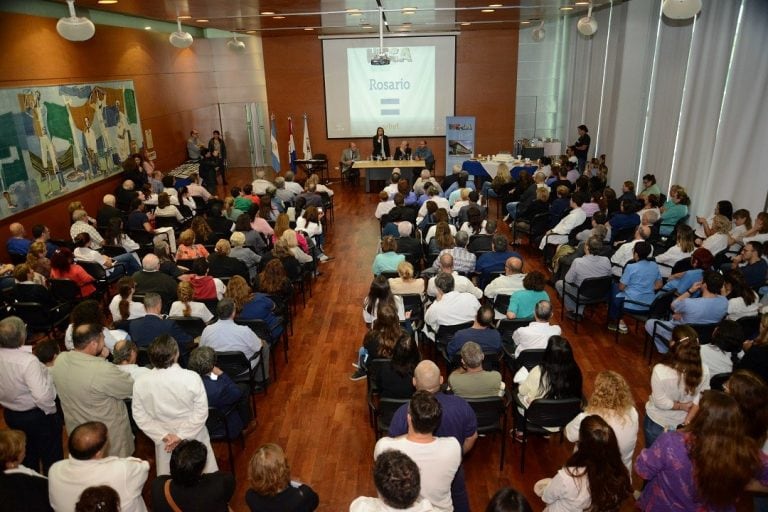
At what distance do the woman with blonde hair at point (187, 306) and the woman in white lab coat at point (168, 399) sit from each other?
1.75 meters

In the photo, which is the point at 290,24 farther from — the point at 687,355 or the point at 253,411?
the point at 687,355

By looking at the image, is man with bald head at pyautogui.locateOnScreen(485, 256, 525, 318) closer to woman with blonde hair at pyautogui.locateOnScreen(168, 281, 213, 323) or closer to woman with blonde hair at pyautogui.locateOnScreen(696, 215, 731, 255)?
woman with blonde hair at pyautogui.locateOnScreen(696, 215, 731, 255)

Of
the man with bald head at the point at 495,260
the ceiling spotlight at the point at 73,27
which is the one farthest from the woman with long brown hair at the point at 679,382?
the ceiling spotlight at the point at 73,27

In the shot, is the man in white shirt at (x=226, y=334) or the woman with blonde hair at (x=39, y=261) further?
the woman with blonde hair at (x=39, y=261)

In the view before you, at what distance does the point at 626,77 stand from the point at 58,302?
36.9ft

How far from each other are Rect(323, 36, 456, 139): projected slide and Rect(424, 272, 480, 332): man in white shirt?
11.8 m

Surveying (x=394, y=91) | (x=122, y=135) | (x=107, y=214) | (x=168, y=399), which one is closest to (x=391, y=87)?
(x=394, y=91)

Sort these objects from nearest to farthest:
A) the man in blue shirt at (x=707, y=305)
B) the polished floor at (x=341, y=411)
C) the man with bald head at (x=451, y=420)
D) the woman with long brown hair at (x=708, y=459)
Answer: the woman with long brown hair at (x=708, y=459)
the man with bald head at (x=451, y=420)
the polished floor at (x=341, y=411)
the man in blue shirt at (x=707, y=305)

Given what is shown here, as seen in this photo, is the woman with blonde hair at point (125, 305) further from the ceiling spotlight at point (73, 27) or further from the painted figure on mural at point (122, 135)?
the painted figure on mural at point (122, 135)

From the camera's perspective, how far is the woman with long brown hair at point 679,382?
3.78 meters

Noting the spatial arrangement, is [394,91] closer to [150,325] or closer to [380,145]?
[380,145]

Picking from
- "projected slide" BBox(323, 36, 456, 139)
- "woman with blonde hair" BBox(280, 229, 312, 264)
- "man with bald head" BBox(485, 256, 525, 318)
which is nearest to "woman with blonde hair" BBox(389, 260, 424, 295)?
"man with bald head" BBox(485, 256, 525, 318)

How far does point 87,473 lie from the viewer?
9.74 feet

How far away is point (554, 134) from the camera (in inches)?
677
